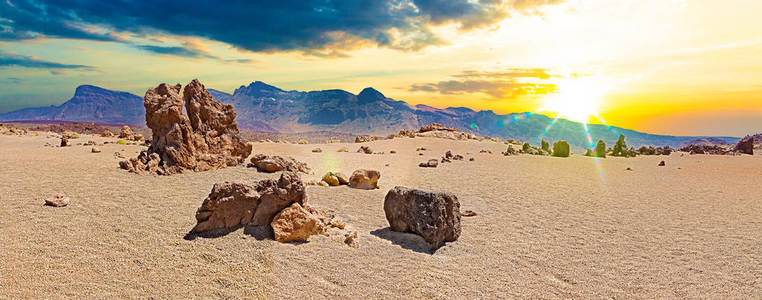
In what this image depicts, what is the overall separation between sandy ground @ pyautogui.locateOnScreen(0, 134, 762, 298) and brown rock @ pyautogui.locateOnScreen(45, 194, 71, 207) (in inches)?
4.4

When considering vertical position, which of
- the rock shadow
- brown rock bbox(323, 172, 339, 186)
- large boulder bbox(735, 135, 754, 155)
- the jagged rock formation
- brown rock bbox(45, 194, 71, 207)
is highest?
large boulder bbox(735, 135, 754, 155)

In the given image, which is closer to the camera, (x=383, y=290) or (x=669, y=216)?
(x=383, y=290)

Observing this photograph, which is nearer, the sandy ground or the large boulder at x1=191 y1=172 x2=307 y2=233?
the sandy ground

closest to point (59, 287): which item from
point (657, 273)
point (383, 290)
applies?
point (383, 290)

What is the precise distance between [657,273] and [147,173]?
38.2 ft

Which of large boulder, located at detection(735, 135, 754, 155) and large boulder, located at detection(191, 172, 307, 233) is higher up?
large boulder, located at detection(735, 135, 754, 155)

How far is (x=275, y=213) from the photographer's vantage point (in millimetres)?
6590

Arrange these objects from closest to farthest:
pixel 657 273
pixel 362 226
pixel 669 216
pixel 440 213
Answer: pixel 657 273, pixel 440 213, pixel 362 226, pixel 669 216

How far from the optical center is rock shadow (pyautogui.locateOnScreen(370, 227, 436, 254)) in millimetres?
6750

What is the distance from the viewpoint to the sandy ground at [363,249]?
5070 mm

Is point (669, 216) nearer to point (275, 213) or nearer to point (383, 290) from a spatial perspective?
point (383, 290)

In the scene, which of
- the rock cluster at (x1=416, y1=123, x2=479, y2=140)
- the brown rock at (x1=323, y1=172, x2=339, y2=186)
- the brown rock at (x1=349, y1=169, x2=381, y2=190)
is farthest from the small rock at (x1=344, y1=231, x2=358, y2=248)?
the rock cluster at (x1=416, y1=123, x2=479, y2=140)

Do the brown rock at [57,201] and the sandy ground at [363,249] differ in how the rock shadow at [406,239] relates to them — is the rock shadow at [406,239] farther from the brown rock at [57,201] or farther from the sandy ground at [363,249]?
the brown rock at [57,201]

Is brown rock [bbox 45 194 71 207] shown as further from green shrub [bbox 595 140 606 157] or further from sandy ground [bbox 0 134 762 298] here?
green shrub [bbox 595 140 606 157]
